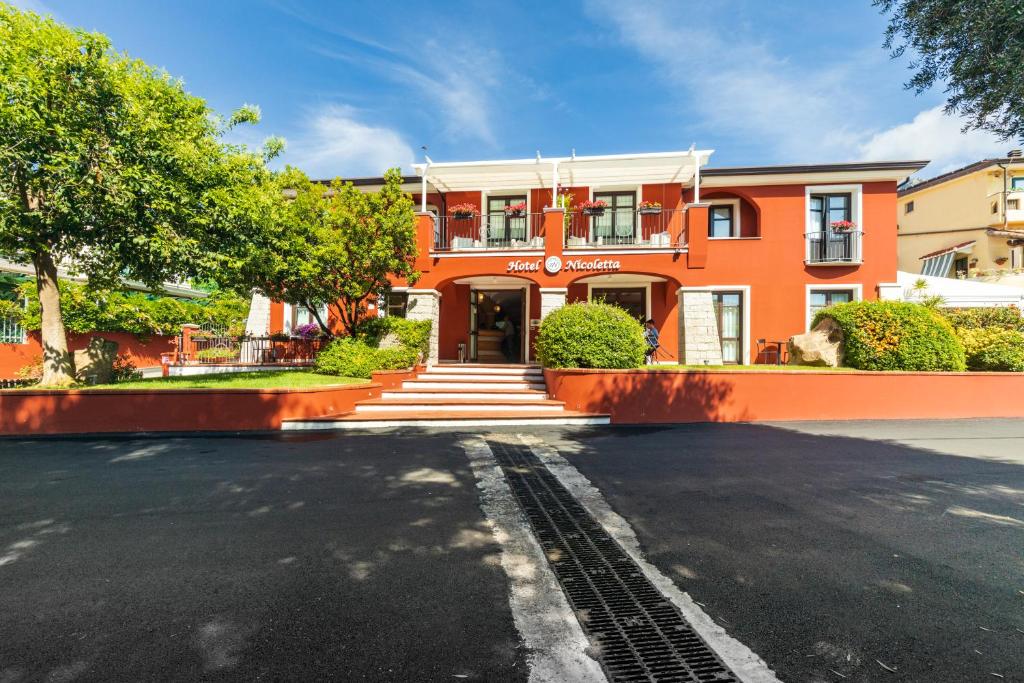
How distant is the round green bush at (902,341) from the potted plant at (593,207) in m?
7.54

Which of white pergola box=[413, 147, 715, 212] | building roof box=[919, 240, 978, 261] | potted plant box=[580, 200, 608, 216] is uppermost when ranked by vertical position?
white pergola box=[413, 147, 715, 212]

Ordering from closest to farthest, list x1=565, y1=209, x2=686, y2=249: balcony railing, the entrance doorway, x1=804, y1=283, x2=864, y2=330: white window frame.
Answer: x1=565, y1=209, x2=686, y2=249: balcony railing, x1=804, y1=283, x2=864, y2=330: white window frame, the entrance doorway

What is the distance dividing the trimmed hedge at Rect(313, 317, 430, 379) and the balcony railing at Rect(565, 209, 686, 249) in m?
5.71

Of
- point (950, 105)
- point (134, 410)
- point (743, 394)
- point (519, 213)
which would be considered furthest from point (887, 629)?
point (519, 213)

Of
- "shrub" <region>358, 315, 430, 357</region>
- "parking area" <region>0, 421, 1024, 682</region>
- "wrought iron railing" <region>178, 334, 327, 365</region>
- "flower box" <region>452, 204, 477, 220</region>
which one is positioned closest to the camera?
"parking area" <region>0, 421, 1024, 682</region>

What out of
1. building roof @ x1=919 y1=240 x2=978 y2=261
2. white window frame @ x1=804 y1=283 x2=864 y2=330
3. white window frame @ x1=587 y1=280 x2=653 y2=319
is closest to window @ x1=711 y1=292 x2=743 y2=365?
white window frame @ x1=804 y1=283 x2=864 y2=330

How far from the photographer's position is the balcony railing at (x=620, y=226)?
14.6 meters

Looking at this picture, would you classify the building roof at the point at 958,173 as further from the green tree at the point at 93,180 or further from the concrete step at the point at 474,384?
the green tree at the point at 93,180

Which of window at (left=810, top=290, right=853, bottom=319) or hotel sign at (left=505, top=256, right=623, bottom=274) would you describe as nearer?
hotel sign at (left=505, top=256, right=623, bottom=274)

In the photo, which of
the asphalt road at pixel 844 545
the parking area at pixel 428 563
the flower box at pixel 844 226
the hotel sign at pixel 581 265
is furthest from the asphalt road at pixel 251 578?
the flower box at pixel 844 226

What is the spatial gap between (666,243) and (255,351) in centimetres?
1338

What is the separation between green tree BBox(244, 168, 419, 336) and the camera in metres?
11.0

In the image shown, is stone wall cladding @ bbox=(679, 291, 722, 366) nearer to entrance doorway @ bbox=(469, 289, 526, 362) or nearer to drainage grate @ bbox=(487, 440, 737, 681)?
entrance doorway @ bbox=(469, 289, 526, 362)

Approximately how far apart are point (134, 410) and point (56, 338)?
2807 mm
